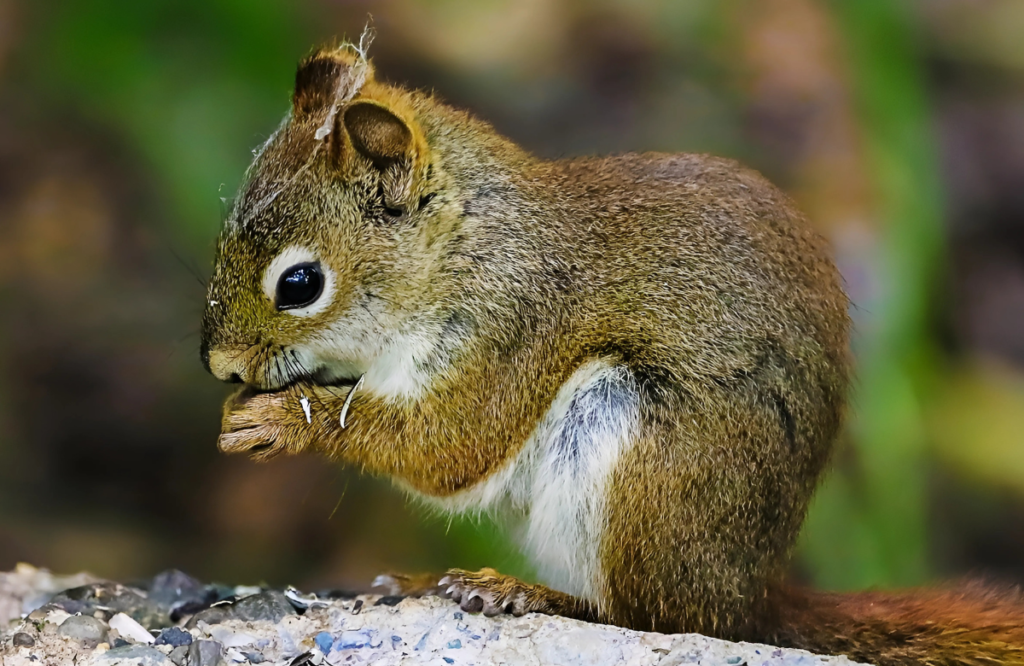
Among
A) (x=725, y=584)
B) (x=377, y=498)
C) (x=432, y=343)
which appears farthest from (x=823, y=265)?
(x=377, y=498)

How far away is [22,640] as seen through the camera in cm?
175

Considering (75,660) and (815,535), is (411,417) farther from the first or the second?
(815,535)

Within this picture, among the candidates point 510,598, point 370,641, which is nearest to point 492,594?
point 510,598

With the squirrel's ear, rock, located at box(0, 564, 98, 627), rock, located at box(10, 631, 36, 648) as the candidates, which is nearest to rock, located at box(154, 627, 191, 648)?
rock, located at box(10, 631, 36, 648)

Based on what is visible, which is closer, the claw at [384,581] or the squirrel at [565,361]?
the squirrel at [565,361]

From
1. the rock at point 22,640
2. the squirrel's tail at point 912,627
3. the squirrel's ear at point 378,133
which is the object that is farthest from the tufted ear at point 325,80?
the squirrel's tail at point 912,627

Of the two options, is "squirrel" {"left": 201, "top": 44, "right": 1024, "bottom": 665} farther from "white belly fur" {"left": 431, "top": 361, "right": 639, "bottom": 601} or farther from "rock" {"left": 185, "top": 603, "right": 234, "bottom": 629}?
"rock" {"left": 185, "top": 603, "right": 234, "bottom": 629}

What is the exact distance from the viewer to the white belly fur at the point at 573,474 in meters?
1.77

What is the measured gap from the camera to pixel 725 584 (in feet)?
5.80

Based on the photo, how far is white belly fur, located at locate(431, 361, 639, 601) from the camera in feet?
5.82

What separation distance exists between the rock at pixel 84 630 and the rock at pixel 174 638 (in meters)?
0.10

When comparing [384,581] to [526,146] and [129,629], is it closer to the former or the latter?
[129,629]

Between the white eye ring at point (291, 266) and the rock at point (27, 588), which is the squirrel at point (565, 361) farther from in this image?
the rock at point (27, 588)

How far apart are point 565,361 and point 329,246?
1.56 ft
